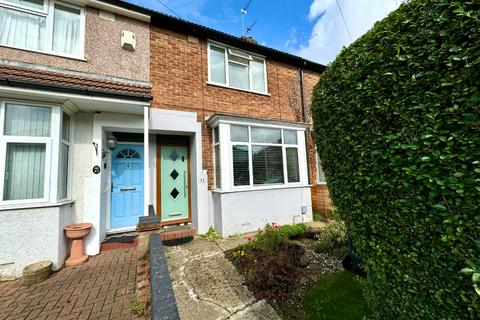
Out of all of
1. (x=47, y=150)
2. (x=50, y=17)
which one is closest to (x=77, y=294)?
(x=47, y=150)

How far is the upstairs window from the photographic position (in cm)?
702

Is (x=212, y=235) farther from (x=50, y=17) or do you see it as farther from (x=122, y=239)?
(x=50, y=17)

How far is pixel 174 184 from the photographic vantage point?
6531 millimetres

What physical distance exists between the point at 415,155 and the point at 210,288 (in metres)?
3.37

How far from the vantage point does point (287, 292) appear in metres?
3.20

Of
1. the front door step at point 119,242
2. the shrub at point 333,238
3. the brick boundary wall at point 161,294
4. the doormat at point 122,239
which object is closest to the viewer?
the brick boundary wall at point 161,294

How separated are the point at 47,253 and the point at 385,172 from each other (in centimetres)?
591

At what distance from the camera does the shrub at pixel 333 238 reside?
4.66m

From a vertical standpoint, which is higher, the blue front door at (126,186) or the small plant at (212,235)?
the blue front door at (126,186)

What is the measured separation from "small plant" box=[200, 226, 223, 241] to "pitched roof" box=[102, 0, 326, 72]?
6.24 metres

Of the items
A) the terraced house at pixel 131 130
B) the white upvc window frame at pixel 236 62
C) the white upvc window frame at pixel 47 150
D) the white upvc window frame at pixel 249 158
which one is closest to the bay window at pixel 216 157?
the terraced house at pixel 131 130

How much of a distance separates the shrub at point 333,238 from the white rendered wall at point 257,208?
1.70 meters

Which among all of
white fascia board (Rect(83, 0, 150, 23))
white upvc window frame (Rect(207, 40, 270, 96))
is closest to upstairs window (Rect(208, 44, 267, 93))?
white upvc window frame (Rect(207, 40, 270, 96))

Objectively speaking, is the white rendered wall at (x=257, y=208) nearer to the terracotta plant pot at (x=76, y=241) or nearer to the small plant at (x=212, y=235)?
the small plant at (x=212, y=235)
